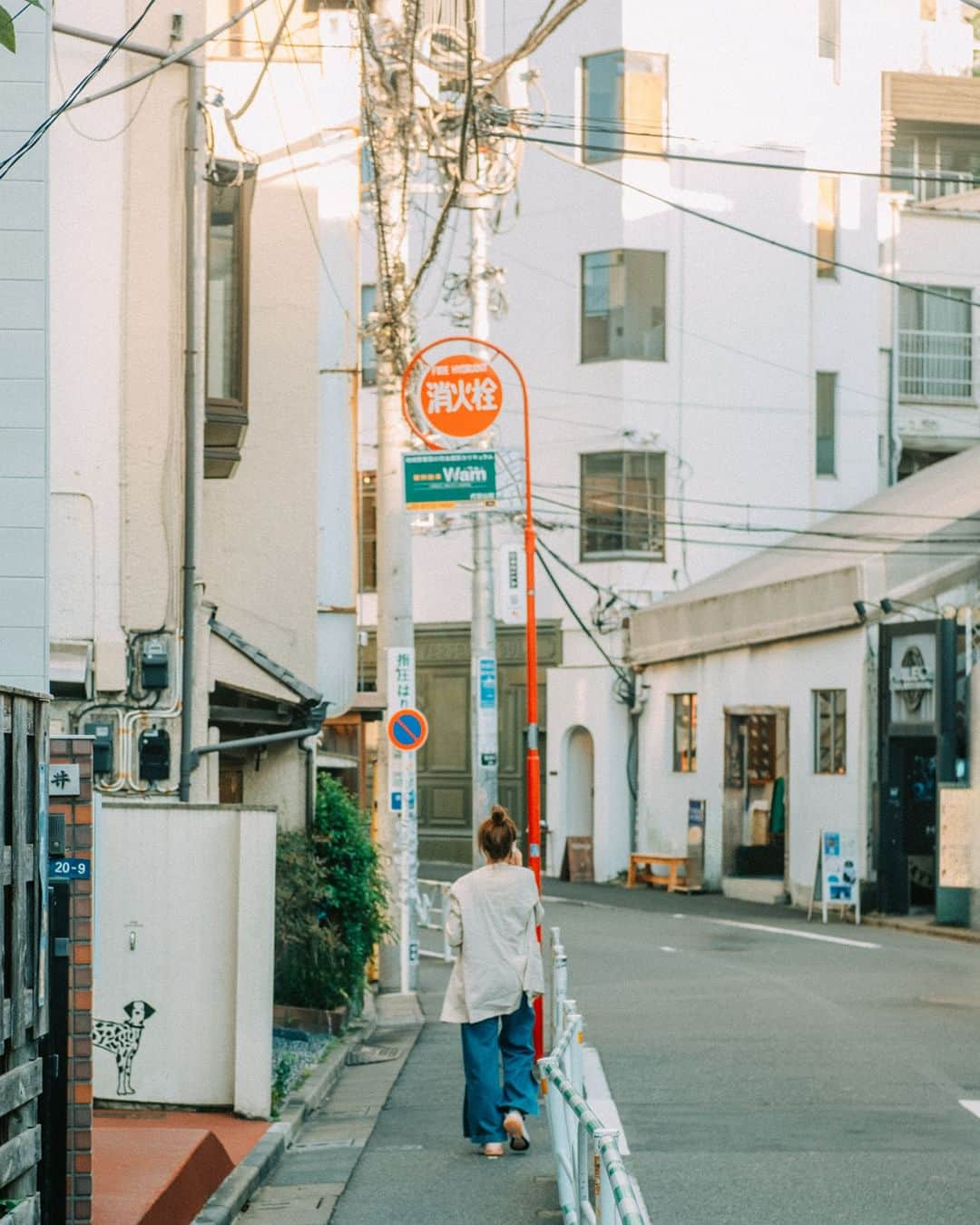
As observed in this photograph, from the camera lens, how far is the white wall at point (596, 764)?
135ft

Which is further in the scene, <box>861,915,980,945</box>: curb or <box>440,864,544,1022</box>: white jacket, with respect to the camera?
<box>861,915,980,945</box>: curb

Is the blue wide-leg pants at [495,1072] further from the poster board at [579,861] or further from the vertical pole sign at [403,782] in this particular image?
the poster board at [579,861]

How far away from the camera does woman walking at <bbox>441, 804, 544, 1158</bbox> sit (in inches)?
417

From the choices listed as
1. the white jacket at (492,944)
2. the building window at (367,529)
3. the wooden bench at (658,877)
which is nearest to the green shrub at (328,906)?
the white jacket at (492,944)

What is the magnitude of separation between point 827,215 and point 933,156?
471 centimetres

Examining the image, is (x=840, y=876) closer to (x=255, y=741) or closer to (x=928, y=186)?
(x=255, y=741)

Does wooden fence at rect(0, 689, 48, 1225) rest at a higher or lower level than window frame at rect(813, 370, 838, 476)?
lower

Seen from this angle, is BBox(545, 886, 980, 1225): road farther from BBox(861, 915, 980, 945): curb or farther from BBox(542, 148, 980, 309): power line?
BBox(542, 148, 980, 309): power line

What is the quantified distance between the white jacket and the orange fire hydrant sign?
11320 millimetres

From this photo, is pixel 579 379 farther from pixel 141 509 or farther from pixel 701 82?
pixel 141 509

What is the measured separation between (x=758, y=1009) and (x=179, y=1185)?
30.6 ft

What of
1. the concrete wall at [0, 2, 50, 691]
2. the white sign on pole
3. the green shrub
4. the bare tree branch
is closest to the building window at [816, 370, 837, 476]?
the white sign on pole

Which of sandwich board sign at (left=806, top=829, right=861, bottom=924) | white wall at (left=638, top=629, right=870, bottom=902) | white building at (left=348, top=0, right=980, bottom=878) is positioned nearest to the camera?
sandwich board sign at (left=806, top=829, right=861, bottom=924)

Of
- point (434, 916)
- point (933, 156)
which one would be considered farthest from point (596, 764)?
point (933, 156)
